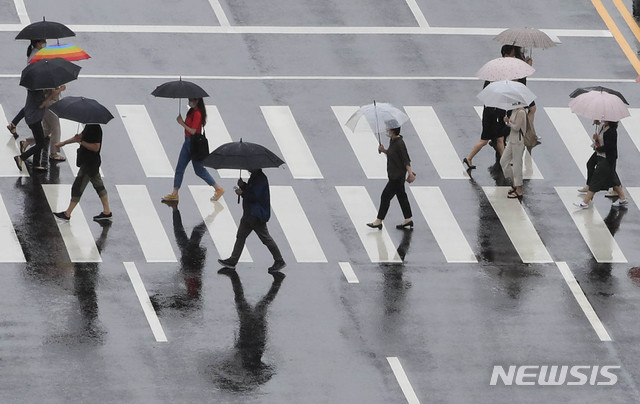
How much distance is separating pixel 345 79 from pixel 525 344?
9809 millimetres

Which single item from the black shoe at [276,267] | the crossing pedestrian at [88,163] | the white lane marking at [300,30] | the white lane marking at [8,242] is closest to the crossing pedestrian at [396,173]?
the black shoe at [276,267]

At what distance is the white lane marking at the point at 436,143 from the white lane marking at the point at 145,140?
406 cm

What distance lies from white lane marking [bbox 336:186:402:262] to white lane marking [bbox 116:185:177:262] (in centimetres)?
288

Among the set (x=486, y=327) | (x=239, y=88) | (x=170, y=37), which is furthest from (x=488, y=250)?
(x=170, y=37)

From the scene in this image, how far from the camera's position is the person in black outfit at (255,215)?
2419cm

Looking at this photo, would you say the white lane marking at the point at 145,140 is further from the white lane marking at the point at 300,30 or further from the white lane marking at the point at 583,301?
the white lane marking at the point at 583,301

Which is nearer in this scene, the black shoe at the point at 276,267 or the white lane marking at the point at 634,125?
the black shoe at the point at 276,267

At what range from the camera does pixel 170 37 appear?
107ft

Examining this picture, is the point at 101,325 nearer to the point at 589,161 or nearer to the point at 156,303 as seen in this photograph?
the point at 156,303

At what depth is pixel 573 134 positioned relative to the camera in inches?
1177

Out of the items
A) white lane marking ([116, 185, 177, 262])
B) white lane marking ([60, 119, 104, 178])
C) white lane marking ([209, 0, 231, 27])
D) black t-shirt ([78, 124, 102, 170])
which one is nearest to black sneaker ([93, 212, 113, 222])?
white lane marking ([116, 185, 177, 262])

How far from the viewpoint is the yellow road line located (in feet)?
109

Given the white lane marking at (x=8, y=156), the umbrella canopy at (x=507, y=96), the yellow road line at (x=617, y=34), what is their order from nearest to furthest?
the umbrella canopy at (x=507, y=96), the white lane marking at (x=8, y=156), the yellow road line at (x=617, y=34)

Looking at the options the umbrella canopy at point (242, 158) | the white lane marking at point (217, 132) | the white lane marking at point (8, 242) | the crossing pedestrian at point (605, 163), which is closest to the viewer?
the umbrella canopy at point (242, 158)
